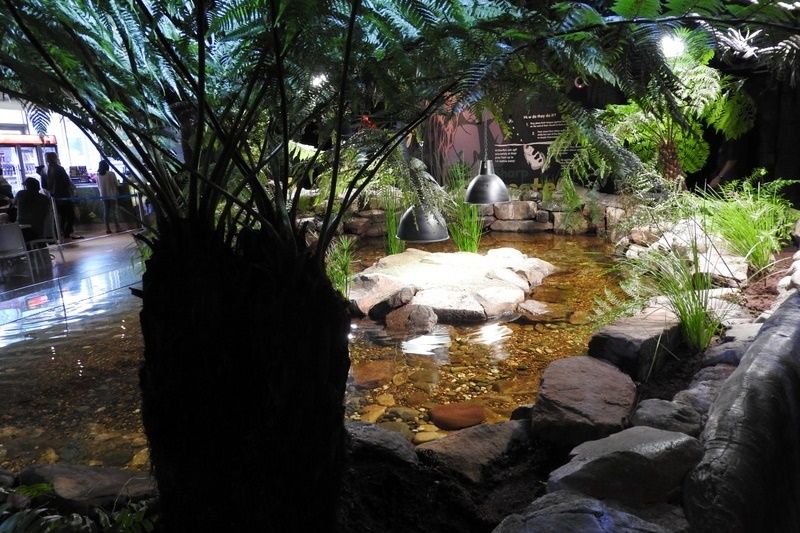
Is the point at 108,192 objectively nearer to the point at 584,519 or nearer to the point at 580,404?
the point at 580,404

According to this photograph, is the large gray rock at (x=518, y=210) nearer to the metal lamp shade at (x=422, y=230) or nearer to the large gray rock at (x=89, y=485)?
the metal lamp shade at (x=422, y=230)

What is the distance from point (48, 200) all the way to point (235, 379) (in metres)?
5.30

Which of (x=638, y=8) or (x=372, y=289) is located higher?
(x=638, y=8)

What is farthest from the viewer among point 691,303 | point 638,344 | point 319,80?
point 691,303

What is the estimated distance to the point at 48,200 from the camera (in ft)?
18.1

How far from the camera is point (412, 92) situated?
127 cm

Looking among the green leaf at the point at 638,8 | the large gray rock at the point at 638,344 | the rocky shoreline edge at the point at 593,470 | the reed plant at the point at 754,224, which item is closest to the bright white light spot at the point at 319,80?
the green leaf at the point at 638,8

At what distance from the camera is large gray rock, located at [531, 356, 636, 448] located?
2020 millimetres

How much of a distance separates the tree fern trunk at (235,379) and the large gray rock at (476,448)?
0.70 meters

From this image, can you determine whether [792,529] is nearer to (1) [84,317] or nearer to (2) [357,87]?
(2) [357,87]

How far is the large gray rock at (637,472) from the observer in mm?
1501

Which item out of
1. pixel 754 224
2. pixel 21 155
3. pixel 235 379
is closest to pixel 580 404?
pixel 235 379

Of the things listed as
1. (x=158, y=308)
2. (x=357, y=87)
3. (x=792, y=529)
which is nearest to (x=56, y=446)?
(x=158, y=308)

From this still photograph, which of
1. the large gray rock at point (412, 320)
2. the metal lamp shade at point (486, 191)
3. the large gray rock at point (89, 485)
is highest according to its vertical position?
the metal lamp shade at point (486, 191)
